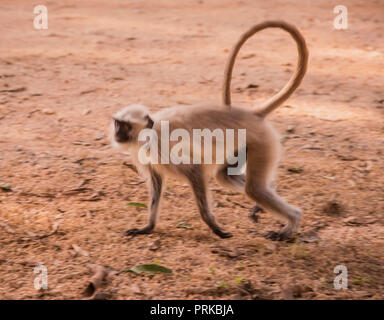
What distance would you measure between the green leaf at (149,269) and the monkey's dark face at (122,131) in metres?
0.91

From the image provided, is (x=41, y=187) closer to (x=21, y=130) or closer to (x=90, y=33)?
(x=21, y=130)

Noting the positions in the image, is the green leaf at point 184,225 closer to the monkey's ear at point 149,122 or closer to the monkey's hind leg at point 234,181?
the monkey's hind leg at point 234,181

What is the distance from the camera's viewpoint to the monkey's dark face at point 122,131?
12.6 feet

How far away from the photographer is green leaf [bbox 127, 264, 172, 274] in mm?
3485

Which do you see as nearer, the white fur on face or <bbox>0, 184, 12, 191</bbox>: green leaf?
the white fur on face

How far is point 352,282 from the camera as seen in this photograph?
11.2ft

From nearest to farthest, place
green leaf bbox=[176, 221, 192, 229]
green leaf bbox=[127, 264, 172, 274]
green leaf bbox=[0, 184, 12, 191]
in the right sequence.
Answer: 1. green leaf bbox=[127, 264, 172, 274]
2. green leaf bbox=[176, 221, 192, 229]
3. green leaf bbox=[0, 184, 12, 191]

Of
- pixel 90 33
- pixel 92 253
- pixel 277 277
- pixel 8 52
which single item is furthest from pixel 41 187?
pixel 90 33

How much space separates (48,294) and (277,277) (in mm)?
1423

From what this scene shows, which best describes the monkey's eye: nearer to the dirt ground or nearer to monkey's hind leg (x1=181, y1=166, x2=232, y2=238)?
monkey's hind leg (x1=181, y1=166, x2=232, y2=238)

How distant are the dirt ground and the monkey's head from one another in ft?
2.23

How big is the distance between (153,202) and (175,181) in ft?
2.82

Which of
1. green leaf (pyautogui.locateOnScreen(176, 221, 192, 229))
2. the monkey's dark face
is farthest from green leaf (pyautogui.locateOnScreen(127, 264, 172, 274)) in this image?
the monkey's dark face

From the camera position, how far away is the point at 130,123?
3811 mm
